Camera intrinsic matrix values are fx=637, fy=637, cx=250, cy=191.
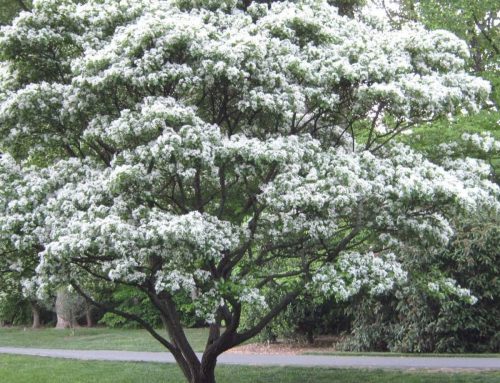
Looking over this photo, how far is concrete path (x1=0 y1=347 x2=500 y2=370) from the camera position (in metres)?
12.3

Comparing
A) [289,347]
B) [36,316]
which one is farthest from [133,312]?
[289,347]

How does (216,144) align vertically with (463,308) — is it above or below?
above

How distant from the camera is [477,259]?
46.4 feet

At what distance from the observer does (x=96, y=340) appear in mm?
21844

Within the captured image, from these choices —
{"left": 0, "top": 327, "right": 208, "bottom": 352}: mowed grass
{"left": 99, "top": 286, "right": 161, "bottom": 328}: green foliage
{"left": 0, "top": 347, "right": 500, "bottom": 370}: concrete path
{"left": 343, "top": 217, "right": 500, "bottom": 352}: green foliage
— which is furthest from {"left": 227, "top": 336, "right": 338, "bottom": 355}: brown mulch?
{"left": 99, "top": 286, "right": 161, "bottom": 328}: green foliage

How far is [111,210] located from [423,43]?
4.75m

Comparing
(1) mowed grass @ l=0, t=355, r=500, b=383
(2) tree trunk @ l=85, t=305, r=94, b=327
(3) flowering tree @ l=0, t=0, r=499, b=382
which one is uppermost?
(3) flowering tree @ l=0, t=0, r=499, b=382

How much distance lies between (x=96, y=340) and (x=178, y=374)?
996 centimetres

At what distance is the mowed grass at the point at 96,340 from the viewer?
1894 cm

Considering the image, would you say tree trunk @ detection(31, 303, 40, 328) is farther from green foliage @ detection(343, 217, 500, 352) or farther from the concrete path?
green foliage @ detection(343, 217, 500, 352)

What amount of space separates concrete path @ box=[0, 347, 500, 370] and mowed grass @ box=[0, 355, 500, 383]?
0.72 meters

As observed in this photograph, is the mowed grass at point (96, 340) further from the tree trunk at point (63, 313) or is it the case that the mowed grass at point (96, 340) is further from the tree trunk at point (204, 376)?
the tree trunk at point (204, 376)

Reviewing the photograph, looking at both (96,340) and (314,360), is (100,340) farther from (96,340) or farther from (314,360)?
(314,360)

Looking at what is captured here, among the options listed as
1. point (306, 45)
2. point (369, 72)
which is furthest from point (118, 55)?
point (369, 72)
